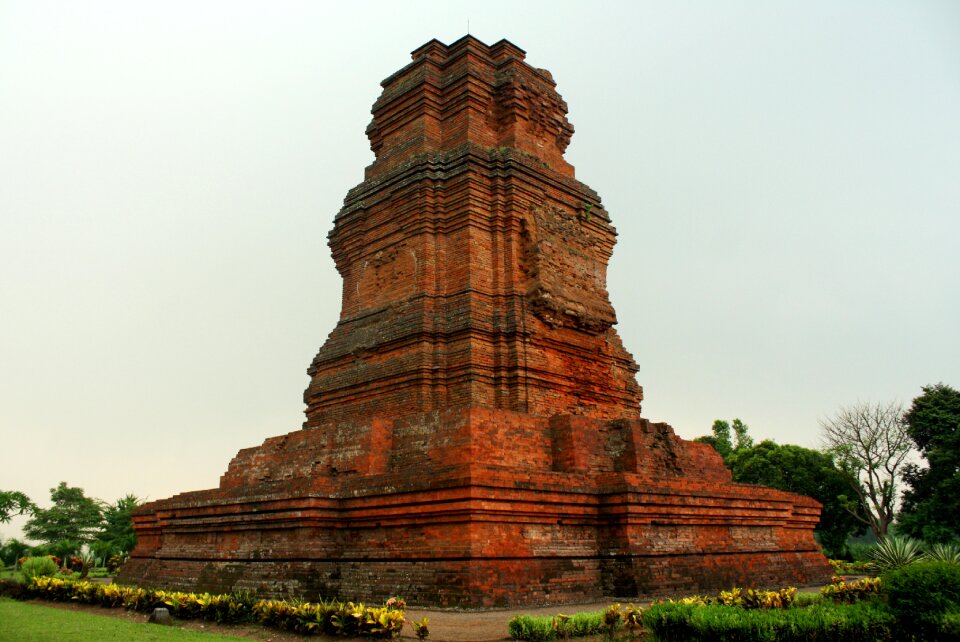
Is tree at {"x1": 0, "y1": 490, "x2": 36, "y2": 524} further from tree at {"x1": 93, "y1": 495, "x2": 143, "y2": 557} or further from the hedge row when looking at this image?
the hedge row

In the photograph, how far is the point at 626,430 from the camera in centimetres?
1120

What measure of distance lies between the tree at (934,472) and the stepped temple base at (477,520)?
19325mm

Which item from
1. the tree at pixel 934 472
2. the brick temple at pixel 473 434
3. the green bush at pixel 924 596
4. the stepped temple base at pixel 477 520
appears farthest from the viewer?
the tree at pixel 934 472

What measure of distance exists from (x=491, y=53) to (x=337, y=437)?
9.23 m

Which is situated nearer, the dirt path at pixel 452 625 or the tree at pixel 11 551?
the dirt path at pixel 452 625

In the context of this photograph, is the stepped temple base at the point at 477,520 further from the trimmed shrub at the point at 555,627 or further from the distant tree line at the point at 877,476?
the distant tree line at the point at 877,476

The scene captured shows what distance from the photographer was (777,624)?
20.8ft

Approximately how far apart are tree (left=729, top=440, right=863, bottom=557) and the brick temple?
2337 centimetres

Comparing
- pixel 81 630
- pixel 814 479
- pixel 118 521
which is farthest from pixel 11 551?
pixel 814 479

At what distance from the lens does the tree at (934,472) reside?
26875mm

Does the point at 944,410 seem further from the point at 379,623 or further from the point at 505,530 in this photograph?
the point at 379,623

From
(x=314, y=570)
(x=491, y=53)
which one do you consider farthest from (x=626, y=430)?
(x=491, y=53)

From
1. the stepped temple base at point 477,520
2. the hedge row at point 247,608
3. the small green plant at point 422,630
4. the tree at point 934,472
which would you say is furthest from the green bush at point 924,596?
the tree at point 934,472

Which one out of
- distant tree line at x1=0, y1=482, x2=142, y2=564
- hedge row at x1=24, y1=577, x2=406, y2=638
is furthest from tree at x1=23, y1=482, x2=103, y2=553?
hedge row at x1=24, y1=577, x2=406, y2=638
